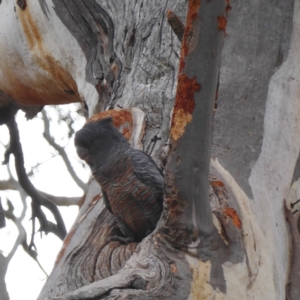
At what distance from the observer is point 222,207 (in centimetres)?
198

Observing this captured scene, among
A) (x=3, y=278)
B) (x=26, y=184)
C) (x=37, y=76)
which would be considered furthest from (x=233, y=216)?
(x=3, y=278)

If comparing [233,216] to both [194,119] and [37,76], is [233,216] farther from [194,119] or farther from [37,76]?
[37,76]

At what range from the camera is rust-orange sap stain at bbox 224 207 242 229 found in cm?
191

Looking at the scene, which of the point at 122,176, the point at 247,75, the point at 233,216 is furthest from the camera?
the point at 247,75

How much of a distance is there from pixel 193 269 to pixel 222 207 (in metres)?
0.29

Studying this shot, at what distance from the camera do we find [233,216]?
1.93 meters

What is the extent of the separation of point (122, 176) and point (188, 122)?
0.68m

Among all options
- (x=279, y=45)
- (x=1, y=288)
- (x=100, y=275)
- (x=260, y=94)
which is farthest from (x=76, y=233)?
(x=1, y=288)

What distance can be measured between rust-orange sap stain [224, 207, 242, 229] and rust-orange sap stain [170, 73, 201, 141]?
392 millimetres

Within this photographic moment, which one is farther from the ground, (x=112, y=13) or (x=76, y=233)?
(x=112, y=13)

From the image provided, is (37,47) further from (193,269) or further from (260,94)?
(193,269)

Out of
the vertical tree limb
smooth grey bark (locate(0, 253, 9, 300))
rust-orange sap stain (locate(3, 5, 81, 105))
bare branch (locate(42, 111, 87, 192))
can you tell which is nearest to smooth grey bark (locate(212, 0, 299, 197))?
the vertical tree limb

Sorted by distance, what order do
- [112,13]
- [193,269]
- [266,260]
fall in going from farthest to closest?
[112,13], [266,260], [193,269]

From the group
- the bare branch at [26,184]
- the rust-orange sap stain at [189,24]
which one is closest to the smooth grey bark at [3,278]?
the bare branch at [26,184]
